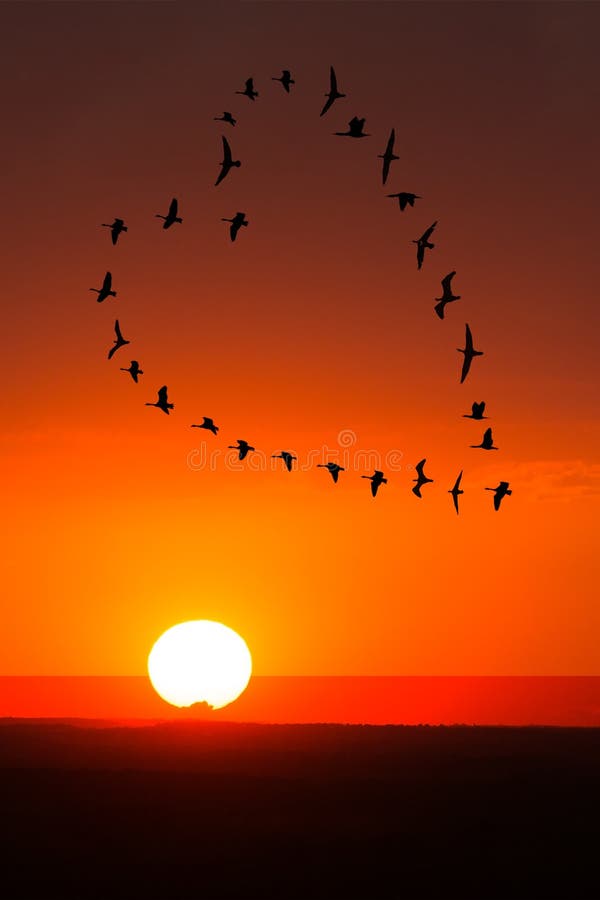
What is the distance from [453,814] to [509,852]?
6.06m

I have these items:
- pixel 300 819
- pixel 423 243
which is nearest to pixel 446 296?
pixel 423 243

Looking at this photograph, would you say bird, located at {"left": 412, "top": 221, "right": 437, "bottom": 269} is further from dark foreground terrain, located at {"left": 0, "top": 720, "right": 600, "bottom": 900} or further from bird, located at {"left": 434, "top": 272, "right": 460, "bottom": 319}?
dark foreground terrain, located at {"left": 0, "top": 720, "right": 600, "bottom": 900}

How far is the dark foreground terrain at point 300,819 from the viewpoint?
165 feet

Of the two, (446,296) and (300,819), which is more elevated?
(446,296)

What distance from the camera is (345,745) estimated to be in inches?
3255

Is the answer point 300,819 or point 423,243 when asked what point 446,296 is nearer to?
point 423,243

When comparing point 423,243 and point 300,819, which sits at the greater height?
point 423,243

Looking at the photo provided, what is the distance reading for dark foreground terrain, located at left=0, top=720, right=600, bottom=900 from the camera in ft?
165

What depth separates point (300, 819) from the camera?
5906cm

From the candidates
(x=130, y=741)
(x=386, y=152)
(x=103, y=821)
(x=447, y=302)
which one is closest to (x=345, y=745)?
(x=130, y=741)

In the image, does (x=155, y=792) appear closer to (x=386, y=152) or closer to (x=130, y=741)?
(x=130, y=741)

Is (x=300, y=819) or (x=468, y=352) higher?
(x=468, y=352)

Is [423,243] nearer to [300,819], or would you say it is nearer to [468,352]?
[468,352]

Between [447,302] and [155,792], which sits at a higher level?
[447,302]
